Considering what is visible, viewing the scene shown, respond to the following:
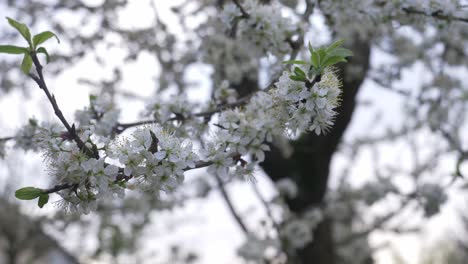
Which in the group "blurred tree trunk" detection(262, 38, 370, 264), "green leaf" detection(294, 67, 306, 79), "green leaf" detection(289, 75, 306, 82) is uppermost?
"green leaf" detection(294, 67, 306, 79)

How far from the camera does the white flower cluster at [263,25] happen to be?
206cm

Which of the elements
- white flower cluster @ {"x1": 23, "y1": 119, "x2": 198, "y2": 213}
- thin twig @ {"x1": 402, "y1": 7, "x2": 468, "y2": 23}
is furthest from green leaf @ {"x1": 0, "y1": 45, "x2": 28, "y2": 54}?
thin twig @ {"x1": 402, "y1": 7, "x2": 468, "y2": 23}

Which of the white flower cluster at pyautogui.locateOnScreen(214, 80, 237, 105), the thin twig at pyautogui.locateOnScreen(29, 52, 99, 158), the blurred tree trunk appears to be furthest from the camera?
the blurred tree trunk

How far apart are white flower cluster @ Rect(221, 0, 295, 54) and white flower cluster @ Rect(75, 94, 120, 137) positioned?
712mm

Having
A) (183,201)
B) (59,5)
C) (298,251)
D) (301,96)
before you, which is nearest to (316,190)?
(298,251)

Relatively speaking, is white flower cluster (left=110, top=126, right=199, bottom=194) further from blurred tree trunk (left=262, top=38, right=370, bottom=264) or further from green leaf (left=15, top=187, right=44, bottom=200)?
blurred tree trunk (left=262, top=38, right=370, bottom=264)

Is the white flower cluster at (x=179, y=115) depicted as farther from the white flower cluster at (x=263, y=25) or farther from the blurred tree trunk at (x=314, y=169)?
the blurred tree trunk at (x=314, y=169)

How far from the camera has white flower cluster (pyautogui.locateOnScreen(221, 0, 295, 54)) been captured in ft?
6.75

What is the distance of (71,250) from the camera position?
923 cm

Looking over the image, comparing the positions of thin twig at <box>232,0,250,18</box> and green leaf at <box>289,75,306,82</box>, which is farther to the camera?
thin twig at <box>232,0,250,18</box>

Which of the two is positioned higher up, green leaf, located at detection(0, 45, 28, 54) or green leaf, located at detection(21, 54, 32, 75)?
green leaf, located at detection(0, 45, 28, 54)

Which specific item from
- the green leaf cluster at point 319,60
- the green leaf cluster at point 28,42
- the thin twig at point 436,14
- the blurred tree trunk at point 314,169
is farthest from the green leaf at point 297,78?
the blurred tree trunk at point 314,169

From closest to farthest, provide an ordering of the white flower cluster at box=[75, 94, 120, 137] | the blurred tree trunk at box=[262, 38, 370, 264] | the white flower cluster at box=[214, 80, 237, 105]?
the white flower cluster at box=[75, 94, 120, 137] → the white flower cluster at box=[214, 80, 237, 105] → the blurred tree trunk at box=[262, 38, 370, 264]

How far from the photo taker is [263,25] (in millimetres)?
2064
